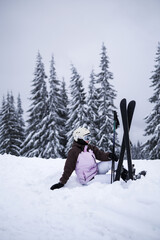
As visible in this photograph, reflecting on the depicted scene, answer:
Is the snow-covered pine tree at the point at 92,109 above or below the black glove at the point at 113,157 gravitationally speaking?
above

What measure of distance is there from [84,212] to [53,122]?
16.5 m

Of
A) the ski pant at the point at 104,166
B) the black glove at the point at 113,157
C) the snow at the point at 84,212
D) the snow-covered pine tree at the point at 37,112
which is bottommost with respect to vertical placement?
the snow at the point at 84,212

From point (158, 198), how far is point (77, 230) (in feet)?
4.28

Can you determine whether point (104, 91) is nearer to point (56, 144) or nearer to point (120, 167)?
point (56, 144)

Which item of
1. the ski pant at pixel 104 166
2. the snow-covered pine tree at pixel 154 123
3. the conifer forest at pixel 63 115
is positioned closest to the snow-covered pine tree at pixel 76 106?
the conifer forest at pixel 63 115

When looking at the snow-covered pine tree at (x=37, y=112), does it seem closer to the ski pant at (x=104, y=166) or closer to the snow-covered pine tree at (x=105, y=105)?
the snow-covered pine tree at (x=105, y=105)

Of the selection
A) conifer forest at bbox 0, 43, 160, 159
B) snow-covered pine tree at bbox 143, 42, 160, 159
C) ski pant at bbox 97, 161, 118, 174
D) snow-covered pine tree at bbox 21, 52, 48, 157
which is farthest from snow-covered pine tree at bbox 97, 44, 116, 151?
ski pant at bbox 97, 161, 118, 174

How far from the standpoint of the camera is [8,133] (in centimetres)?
2212

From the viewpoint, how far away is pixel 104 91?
1925 centimetres

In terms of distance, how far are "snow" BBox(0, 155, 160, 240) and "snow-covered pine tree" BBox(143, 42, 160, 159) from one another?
12.9 metres

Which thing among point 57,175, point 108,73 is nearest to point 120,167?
point 57,175

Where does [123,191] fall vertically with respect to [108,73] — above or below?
below

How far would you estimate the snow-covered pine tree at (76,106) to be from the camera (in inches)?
742

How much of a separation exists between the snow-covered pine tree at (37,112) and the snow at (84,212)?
1558 centimetres
